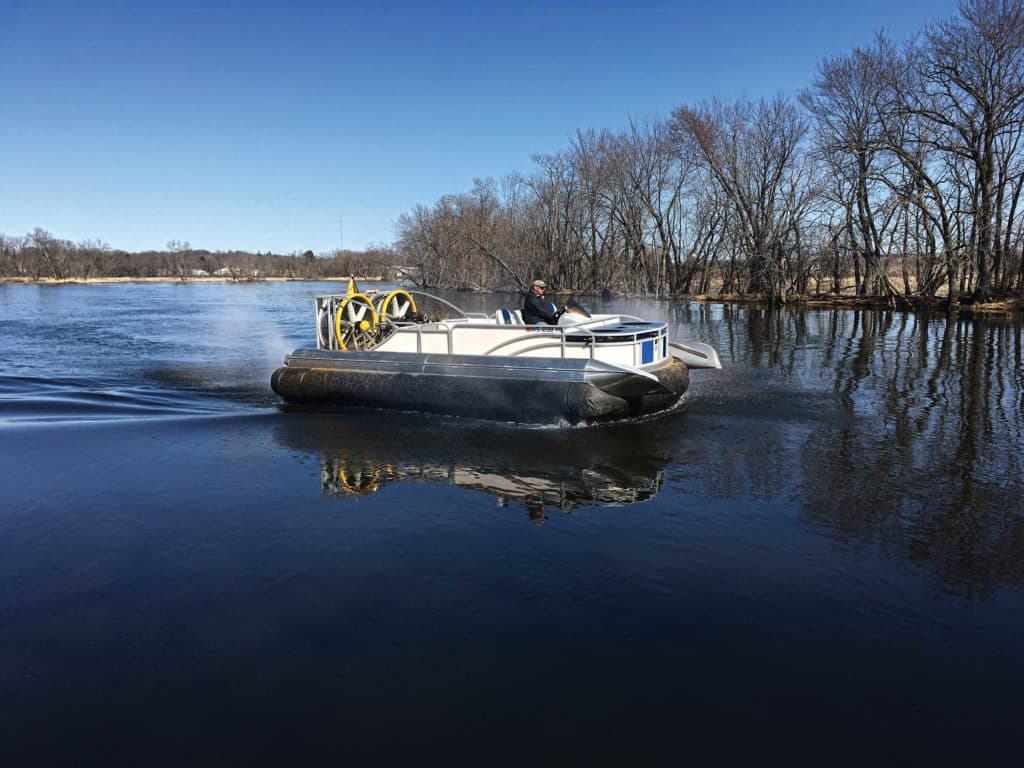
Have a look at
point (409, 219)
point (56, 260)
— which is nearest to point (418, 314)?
point (409, 219)

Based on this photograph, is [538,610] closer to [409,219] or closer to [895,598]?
[895,598]

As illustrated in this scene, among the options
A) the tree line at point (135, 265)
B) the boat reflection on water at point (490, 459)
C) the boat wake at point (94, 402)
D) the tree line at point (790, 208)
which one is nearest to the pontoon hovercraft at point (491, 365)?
the boat reflection on water at point (490, 459)

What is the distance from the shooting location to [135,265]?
419 ft

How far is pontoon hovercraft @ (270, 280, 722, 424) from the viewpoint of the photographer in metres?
9.13

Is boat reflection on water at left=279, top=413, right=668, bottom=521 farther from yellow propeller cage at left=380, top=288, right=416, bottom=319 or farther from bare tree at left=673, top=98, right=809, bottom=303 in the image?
bare tree at left=673, top=98, right=809, bottom=303

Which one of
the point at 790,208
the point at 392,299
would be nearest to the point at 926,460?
the point at 392,299

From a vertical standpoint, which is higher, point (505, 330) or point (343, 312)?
point (343, 312)

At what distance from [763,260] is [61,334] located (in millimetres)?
28943

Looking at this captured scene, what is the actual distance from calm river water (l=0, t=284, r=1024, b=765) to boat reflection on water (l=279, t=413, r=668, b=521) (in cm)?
5

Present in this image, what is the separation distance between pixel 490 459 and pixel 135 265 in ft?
445

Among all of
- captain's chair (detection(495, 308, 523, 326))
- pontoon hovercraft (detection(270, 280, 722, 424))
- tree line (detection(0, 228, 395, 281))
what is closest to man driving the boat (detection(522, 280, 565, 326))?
pontoon hovercraft (detection(270, 280, 722, 424))

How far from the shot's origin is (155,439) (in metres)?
9.07

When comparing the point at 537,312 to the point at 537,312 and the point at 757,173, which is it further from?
the point at 757,173

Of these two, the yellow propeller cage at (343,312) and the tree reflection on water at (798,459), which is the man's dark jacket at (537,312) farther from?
the yellow propeller cage at (343,312)
